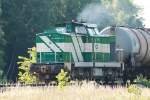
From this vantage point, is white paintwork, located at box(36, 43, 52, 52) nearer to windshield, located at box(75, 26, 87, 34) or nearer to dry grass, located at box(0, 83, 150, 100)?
windshield, located at box(75, 26, 87, 34)

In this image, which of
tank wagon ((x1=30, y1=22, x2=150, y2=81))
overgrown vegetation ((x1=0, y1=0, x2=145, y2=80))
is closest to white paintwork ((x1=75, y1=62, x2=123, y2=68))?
tank wagon ((x1=30, y1=22, x2=150, y2=81))

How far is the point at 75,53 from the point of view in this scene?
2372cm

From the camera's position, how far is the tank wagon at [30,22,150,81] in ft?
76.1

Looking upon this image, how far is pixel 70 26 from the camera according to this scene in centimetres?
2388

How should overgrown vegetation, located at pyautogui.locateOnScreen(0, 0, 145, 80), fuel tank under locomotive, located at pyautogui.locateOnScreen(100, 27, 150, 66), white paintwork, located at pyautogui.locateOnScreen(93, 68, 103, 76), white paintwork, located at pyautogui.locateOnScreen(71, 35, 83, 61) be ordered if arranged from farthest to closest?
1. overgrown vegetation, located at pyautogui.locateOnScreen(0, 0, 145, 80)
2. fuel tank under locomotive, located at pyautogui.locateOnScreen(100, 27, 150, 66)
3. white paintwork, located at pyautogui.locateOnScreen(93, 68, 103, 76)
4. white paintwork, located at pyautogui.locateOnScreen(71, 35, 83, 61)

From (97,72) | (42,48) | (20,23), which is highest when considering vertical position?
(20,23)

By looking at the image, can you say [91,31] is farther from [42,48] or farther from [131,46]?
[131,46]

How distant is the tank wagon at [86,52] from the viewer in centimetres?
2319

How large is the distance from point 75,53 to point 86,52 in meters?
0.66

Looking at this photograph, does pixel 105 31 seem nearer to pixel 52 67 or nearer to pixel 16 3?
pixel 52 67

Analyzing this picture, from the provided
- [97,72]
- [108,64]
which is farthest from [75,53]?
[108,64]

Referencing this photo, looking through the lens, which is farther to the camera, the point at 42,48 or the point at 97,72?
the point at 97,72

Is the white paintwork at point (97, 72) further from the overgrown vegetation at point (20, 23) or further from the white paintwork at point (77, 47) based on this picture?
the overgrown vegetation at point (20, 23)

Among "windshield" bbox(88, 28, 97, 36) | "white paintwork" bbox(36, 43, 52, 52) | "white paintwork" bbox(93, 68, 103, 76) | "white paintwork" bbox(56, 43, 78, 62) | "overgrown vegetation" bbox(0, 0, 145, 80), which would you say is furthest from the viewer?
"overgrown vegetation" bbox(0, 0, 145, 80)
